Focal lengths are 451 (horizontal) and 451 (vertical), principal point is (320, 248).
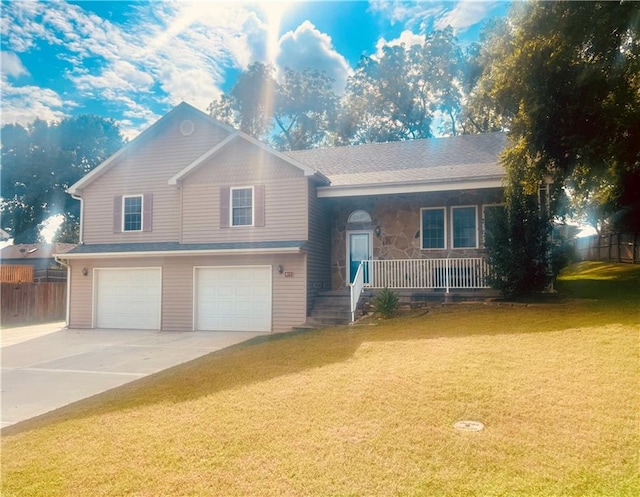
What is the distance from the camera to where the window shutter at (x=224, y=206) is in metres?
14.0

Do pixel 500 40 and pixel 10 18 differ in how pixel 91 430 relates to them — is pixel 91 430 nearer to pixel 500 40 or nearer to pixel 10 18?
pixel 10 18

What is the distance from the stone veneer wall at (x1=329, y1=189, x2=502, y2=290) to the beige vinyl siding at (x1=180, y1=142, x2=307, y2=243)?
2058 millimetres

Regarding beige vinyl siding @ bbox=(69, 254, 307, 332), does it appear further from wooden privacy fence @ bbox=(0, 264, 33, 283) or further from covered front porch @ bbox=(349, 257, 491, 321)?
wooden privacy fence @ bbox=(0, 264, 33, 283)

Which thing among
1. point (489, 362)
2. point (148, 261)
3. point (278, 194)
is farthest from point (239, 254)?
point (489, 362)

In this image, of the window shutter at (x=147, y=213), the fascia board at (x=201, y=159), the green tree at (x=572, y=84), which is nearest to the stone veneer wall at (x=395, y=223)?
the green tree at (x=572, y=84)

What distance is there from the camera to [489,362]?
659cm

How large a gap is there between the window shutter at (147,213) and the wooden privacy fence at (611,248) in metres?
19.1

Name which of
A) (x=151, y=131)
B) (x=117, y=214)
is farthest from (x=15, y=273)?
(x=151, y=131)

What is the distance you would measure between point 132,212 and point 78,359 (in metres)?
6.67

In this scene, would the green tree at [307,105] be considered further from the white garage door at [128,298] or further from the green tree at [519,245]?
the green tree at [519,245]

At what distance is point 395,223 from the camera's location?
1424 centimetres

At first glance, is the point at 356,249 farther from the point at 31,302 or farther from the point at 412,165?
the point at 31,302

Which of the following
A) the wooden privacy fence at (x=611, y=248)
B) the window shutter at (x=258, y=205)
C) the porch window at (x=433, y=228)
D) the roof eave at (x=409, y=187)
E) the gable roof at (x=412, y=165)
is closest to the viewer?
the roof eave at (x=409, y=187)

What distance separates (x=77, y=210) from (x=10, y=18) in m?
34.9
